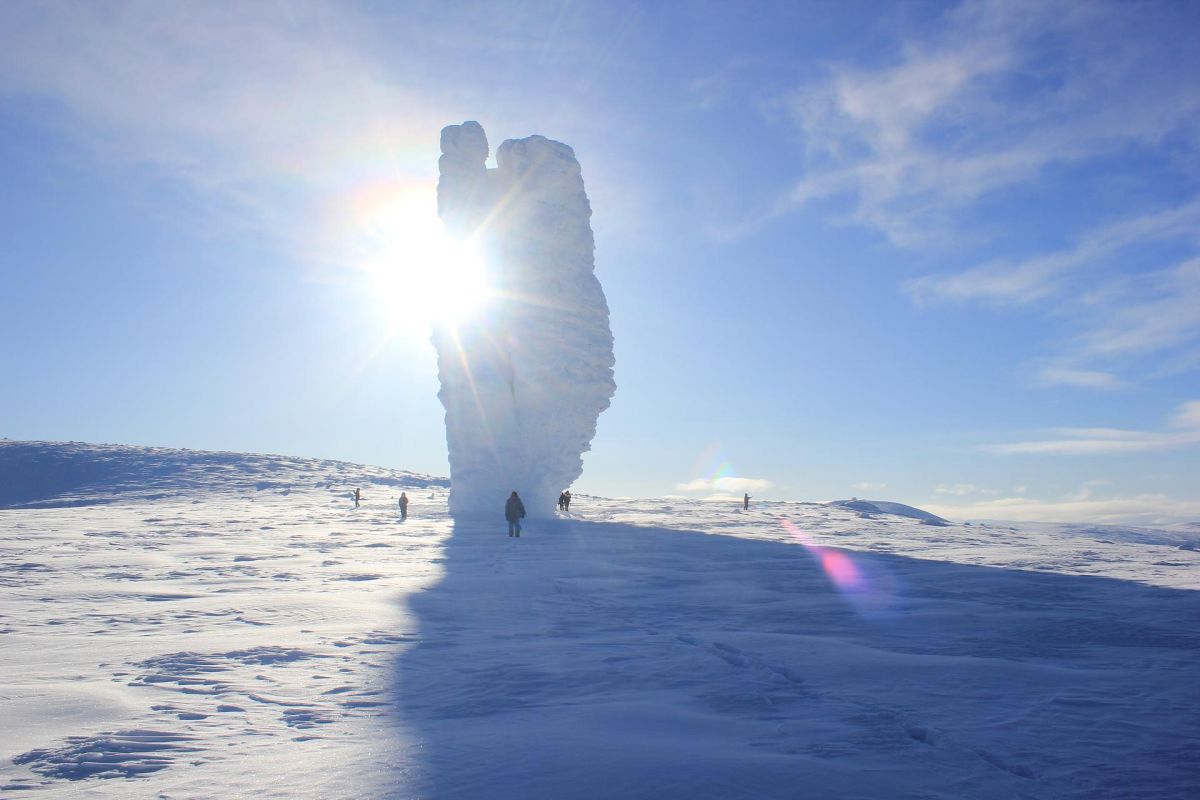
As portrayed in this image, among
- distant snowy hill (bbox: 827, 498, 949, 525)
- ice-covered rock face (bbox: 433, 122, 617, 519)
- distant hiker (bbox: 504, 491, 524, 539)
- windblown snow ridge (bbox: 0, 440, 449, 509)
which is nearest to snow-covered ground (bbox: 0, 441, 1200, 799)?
distant hiker (bbox: 504, 491, 524, 539)

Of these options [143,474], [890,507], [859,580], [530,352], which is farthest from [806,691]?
[143,474]

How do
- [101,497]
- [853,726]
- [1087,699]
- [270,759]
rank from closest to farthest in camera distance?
[270,759] → [853,726] → [1087,699] → [101,497]

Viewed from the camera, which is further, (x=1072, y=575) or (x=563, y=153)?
(x=563, y=153)

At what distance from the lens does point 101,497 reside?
152 feet

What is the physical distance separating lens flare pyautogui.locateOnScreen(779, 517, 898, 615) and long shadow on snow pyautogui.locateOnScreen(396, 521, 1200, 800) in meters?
0.10

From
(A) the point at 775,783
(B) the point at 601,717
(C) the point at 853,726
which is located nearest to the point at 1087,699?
(C) the point at 853,726

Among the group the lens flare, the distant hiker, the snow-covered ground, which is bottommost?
the snow-covered ground

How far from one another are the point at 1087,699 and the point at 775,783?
10.3 feet

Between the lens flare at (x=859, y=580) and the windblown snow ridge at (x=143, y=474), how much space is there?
43.3 m

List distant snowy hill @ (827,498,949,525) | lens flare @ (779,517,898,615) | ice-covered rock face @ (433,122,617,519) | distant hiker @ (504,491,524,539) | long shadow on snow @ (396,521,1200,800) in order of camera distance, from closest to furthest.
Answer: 1. long shadow on snow @ (396,521,1200,800)
2. lens flare @ (779,517,898,615)
3. distant hiker @ (504,491,524,539)
4. ice-covered rock face @ (433,122,617,519)
5. distant snowy hill @ (827,498,949,525)

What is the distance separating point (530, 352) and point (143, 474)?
40335 mm

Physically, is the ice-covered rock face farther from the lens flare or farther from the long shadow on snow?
the long shadow on snow

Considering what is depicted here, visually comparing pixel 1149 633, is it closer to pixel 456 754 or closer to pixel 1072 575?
pixel 1072 575

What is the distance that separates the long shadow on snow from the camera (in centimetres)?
425
